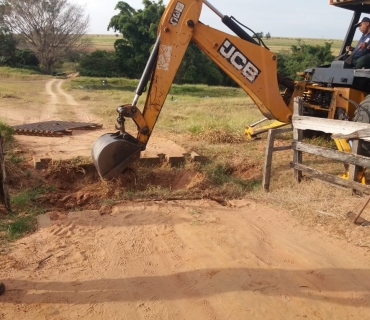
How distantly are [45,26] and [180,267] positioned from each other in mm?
39626

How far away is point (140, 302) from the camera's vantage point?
140 inches

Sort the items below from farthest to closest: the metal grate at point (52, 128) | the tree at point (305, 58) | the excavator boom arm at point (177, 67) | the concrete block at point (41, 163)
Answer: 1. the tree at point (305, 58)
2. the metal grate at point (52, 128)
3. the concrete block at point (41, 163)
4. the excavator boom arm at point (177, 67)

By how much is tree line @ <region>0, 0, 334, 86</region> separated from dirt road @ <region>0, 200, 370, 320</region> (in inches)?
1182

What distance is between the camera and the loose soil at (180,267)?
11.5 feet

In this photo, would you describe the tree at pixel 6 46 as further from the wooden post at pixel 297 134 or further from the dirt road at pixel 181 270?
the dirt road at pixel 181 270

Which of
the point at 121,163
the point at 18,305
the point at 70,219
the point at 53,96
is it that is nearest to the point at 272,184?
the point at 121,163

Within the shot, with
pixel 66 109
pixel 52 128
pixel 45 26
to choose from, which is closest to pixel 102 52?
pixel 45 26

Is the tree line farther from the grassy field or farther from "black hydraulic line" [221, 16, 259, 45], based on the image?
"black hydraulic line" [221, 16, 259, 45]

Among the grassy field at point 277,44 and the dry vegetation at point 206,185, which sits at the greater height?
the grassy field at point 277,44

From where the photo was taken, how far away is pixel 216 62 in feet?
22.1

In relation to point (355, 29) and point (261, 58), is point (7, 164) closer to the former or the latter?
point (261, 58)

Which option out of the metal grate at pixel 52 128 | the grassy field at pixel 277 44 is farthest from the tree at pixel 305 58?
the metal grate at pixel 52 128

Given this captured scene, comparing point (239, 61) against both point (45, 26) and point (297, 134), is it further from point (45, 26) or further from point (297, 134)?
point (45, 26)

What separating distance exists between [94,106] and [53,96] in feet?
16.4
